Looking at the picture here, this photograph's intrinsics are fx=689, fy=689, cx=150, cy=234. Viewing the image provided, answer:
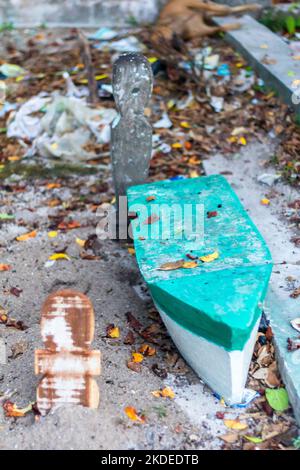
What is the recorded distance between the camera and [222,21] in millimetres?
7637

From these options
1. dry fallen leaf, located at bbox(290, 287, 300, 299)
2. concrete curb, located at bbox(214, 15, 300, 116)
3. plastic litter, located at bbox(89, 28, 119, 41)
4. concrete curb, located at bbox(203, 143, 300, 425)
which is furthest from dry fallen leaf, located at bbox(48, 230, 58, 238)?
plastic litter, located at bbox(89, 28, 119, 41)

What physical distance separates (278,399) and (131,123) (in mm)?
2023

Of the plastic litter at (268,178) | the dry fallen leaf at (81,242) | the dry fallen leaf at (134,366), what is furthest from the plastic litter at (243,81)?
the dry fallen leaf at (134,366)

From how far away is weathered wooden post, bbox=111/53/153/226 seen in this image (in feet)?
13.9

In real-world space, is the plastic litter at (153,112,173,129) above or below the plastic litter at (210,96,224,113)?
below

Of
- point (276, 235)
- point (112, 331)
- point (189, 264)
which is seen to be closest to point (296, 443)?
A: point (189, 264)

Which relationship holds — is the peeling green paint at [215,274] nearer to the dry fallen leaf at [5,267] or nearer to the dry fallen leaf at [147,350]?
the dry fallen leaf at [147,350]

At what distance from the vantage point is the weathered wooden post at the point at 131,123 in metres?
4.23

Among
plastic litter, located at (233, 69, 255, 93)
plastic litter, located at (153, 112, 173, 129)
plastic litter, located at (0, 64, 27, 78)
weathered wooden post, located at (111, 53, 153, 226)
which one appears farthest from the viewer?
plastic litter, located at (0, 64, 27, 78)

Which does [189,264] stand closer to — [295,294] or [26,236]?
[295,294]

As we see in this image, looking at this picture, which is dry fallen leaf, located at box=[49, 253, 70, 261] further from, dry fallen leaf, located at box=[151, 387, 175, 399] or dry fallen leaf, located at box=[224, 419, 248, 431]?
dry fallen leaf, located at box=[224, 419, 248, 431]

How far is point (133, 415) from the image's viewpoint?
313 centimetres

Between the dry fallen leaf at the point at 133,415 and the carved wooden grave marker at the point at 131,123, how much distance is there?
1873 mm
